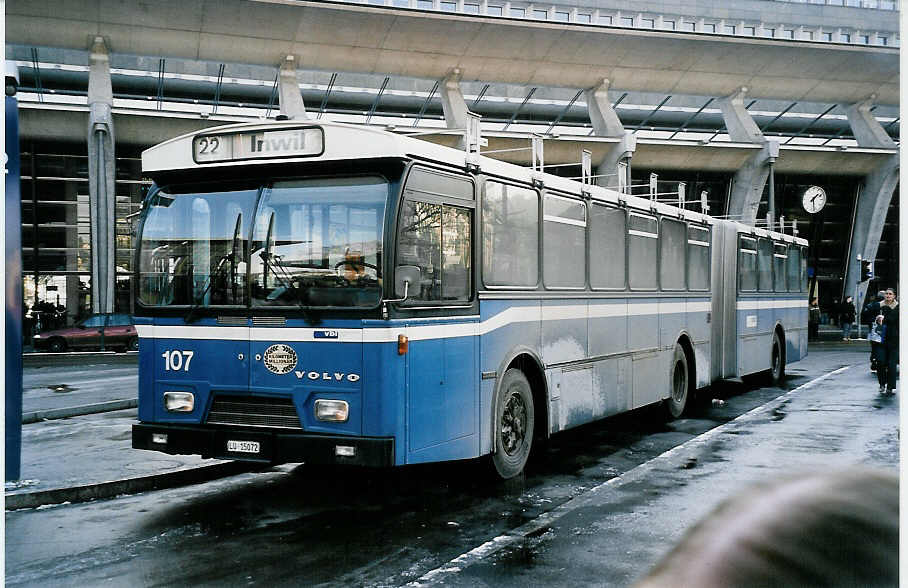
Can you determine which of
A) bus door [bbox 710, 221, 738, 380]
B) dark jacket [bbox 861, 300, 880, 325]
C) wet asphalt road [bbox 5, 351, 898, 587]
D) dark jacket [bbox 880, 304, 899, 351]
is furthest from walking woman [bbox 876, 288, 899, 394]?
wet asphalt road [bbox 5, 351, 898, 587]

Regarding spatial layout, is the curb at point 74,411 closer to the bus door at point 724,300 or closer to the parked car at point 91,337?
the bus door at point 724,300

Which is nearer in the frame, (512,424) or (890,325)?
(512,424)

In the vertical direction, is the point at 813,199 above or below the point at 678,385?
above

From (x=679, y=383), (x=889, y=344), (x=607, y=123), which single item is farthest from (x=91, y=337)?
(x=889, y=344)

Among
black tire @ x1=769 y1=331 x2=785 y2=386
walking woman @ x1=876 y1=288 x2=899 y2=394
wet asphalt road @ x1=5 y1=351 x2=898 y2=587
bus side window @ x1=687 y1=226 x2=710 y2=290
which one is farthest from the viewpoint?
black tire @ x1=769 y1=331 x2=785 y2=386

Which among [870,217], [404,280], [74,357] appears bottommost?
[74,357]

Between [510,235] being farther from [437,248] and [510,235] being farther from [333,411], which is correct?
[333,411]

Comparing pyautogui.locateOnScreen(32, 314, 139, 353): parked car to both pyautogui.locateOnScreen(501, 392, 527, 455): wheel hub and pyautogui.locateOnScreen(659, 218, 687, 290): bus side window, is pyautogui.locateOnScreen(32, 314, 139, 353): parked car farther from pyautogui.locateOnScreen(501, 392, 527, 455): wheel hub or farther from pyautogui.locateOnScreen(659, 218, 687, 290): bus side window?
pyautogui.locateOnScreen(501, 392, 527, 455): wheel hub

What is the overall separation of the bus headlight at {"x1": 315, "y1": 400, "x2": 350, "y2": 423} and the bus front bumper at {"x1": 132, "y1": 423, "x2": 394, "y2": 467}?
0.14 meters

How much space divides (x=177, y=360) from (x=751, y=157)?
38635 millimetres

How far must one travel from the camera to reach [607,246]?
1135 cm

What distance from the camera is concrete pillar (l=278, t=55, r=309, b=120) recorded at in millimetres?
32812

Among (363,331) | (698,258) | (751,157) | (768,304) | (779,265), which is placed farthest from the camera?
(751,157)

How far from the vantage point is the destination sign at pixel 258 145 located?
7.69 metres
